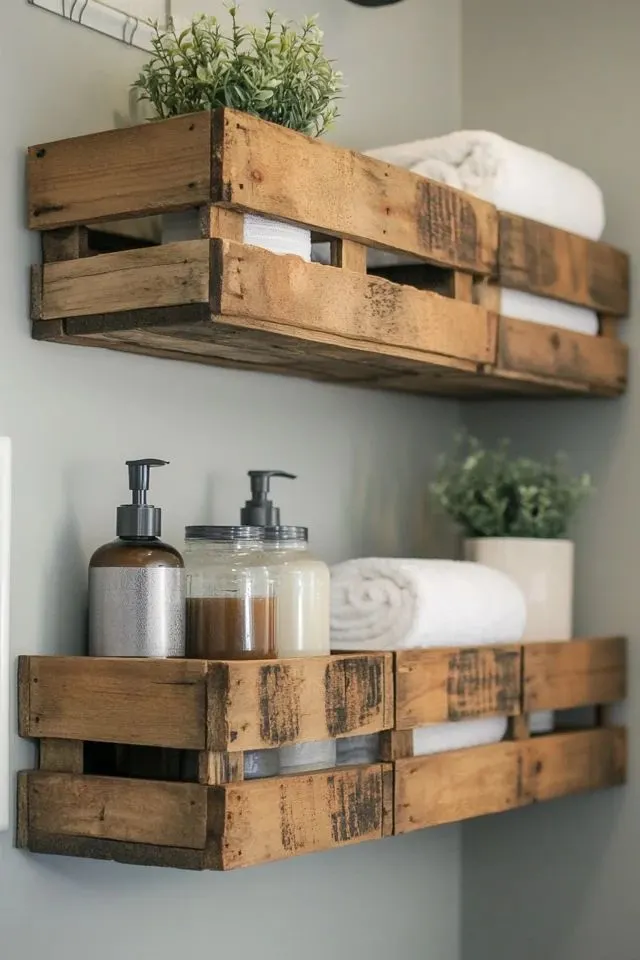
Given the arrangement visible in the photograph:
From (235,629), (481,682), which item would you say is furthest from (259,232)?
(481,682)

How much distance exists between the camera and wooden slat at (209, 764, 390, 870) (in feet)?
3.82

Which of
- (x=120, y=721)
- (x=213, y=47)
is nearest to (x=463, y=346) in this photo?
(x=213, y=47)

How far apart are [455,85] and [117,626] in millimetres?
1030

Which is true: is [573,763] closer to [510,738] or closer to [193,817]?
[510,738]

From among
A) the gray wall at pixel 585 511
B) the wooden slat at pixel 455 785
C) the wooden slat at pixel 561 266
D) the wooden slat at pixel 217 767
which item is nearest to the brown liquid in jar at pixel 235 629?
the wooden slat at pixel 217 767

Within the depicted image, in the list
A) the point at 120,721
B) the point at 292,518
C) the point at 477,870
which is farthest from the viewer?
the point at 477,870

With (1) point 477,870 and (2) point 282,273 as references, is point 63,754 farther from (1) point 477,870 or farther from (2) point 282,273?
(1) point 477,870

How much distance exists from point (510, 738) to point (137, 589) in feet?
1.81

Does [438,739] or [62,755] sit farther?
[438,739]

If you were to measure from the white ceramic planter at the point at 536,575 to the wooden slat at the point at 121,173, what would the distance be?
2.20 feet

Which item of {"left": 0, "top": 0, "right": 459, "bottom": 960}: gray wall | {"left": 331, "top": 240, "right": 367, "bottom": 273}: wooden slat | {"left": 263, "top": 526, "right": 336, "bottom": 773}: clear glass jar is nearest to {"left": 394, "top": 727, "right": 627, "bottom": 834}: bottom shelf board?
{"left": 263, "top": 526, "right": 336, "bottom": 773}: clear glass jar

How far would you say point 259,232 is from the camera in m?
1.25

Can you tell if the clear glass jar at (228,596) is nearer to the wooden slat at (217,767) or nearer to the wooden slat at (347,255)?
the wooden slat at (217,767)

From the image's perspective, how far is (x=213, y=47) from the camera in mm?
1278
